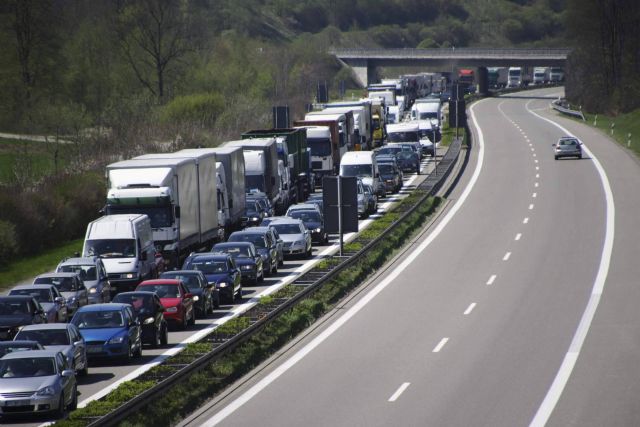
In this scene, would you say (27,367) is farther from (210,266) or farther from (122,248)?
(122,248)

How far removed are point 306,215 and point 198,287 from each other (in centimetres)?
1661

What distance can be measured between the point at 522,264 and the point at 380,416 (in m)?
20.4

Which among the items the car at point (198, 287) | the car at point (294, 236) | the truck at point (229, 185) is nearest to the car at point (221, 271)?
the car at point (198, 287)

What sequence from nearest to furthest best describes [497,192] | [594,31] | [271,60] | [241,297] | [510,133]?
[241,297] → [497,192] → [510,133] → [594,31] → [271,60]

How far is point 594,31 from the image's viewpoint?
5010 inches

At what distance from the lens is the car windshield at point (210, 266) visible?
38125 millimetres

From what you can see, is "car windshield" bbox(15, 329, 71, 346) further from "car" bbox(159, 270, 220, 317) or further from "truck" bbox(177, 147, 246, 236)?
"truck" bbox(177, 147, 246, 236)

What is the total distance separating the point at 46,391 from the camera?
2308 cm

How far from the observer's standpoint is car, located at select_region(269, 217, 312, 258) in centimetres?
4694

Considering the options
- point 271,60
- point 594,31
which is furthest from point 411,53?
point 594,31

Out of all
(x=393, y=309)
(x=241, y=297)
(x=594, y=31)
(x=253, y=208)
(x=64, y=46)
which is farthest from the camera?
(x=594, y=31)

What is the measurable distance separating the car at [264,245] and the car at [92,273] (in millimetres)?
6838

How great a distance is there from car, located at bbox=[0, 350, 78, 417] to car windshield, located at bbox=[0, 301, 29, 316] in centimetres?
695

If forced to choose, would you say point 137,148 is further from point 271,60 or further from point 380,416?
point 271,60
